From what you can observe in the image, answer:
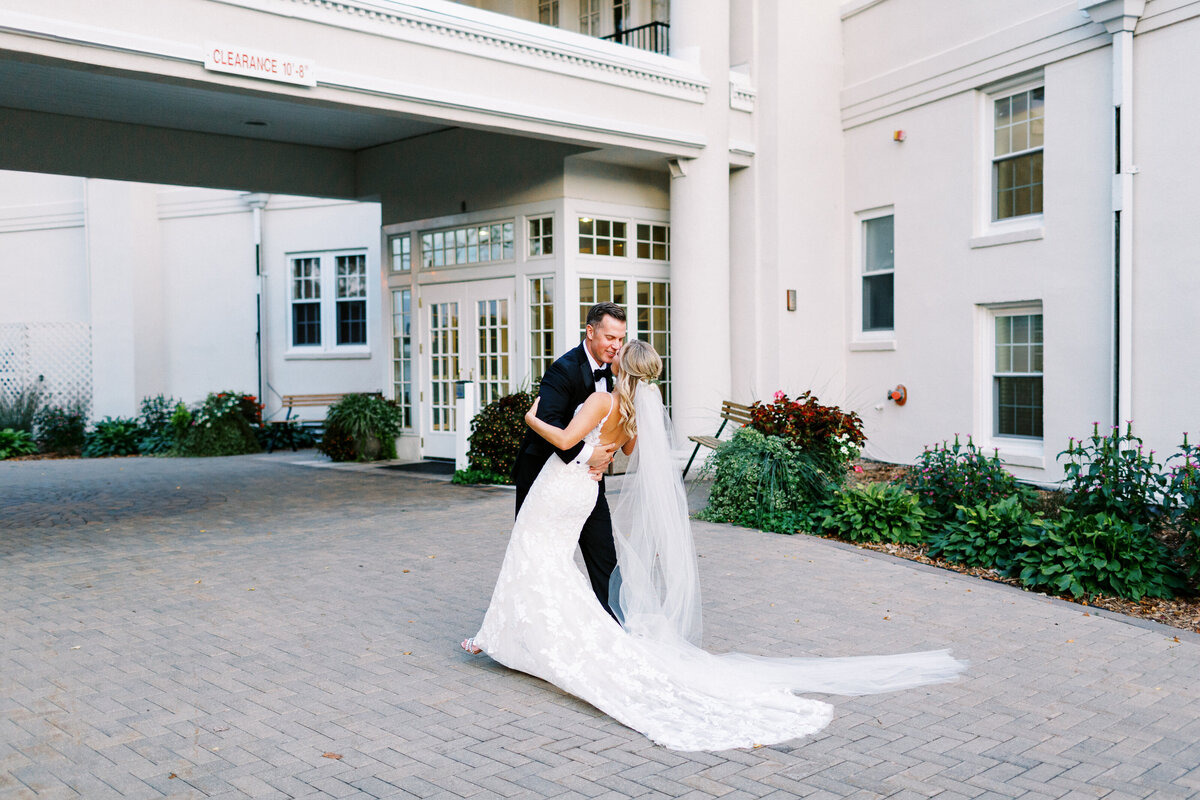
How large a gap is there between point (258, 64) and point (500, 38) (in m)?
2.71

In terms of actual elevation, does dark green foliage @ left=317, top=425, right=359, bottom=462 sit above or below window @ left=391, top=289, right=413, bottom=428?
below

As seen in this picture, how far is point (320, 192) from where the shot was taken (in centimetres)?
1577

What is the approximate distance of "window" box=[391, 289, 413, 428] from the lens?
50.8 ft

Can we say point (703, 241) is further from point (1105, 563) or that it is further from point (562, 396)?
point (562, 396)

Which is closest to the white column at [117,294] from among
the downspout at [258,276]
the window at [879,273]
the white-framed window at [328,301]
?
the downspout at [258,276]

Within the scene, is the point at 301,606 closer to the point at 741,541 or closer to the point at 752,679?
the point at 752,679

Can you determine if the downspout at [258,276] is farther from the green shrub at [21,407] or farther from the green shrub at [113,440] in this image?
the green shrub at [21,407]

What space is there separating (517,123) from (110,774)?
322 inches

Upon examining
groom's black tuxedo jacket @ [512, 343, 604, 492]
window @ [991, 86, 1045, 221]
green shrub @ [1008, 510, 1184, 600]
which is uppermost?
window @ [991, 86, 1045, 221]

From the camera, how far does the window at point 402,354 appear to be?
50.8ft

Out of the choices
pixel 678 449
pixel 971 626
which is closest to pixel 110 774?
pixel 971 626

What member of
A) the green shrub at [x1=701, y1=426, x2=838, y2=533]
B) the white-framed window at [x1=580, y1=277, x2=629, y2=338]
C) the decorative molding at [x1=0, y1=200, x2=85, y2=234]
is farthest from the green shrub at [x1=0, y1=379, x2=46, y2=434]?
the green shrub at [x1=701, y1=426, x2=838, y2=533]

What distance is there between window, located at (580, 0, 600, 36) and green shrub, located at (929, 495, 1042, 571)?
9.54 meters

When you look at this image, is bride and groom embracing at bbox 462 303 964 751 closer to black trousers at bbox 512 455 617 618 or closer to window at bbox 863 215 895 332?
black trousers at bbox 512 455 617 618
